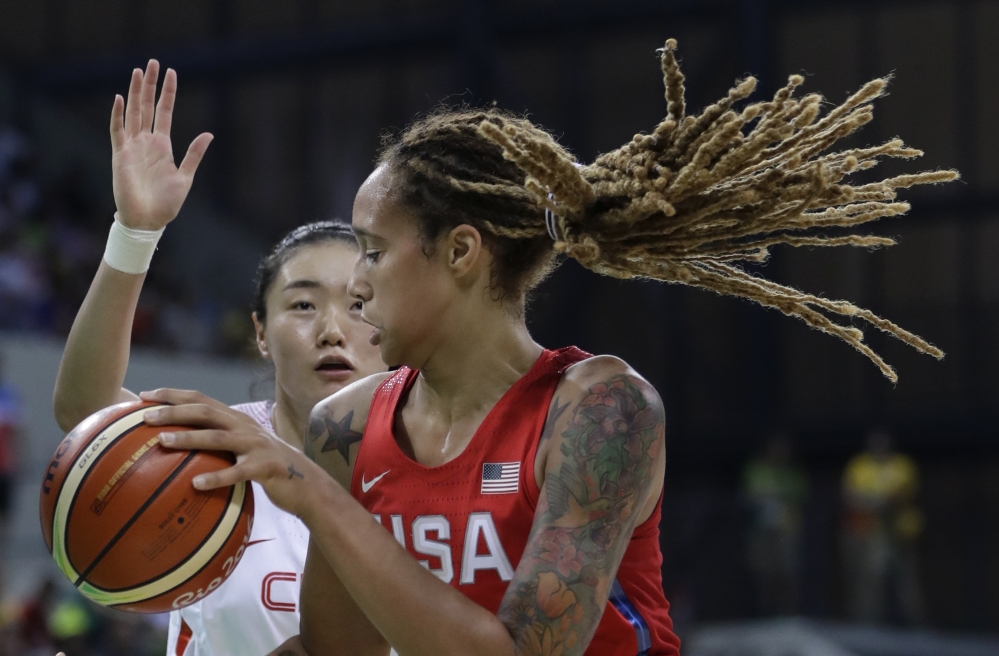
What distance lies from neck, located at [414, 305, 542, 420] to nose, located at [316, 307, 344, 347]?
103 cm

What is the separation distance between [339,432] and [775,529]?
10446mm

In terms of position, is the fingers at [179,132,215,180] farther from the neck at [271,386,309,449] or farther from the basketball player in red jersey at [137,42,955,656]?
the neck at [271,386,309,449]

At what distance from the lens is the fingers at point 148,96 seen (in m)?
3.25

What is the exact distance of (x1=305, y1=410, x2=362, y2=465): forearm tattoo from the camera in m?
2.88

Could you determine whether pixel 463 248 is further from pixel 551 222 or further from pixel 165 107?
pixel 165 107

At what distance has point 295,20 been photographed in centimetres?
1677

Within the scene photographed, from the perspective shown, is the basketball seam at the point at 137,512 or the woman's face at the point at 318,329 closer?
the basketball seam at the point at 137,512

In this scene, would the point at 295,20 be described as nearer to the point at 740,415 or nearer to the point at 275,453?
the point at 740,415

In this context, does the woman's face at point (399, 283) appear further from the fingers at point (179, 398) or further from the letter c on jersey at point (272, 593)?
the letter c on jersey at point (272, 593)

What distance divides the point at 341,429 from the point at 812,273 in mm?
13360

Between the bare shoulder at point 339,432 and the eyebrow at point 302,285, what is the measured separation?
92 cm

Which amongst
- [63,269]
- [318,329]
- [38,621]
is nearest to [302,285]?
[318,329]

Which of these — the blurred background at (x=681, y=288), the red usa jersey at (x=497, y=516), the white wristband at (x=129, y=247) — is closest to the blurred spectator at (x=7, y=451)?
the blurred background at (x=681, y=288)

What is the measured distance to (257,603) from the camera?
3.57m
